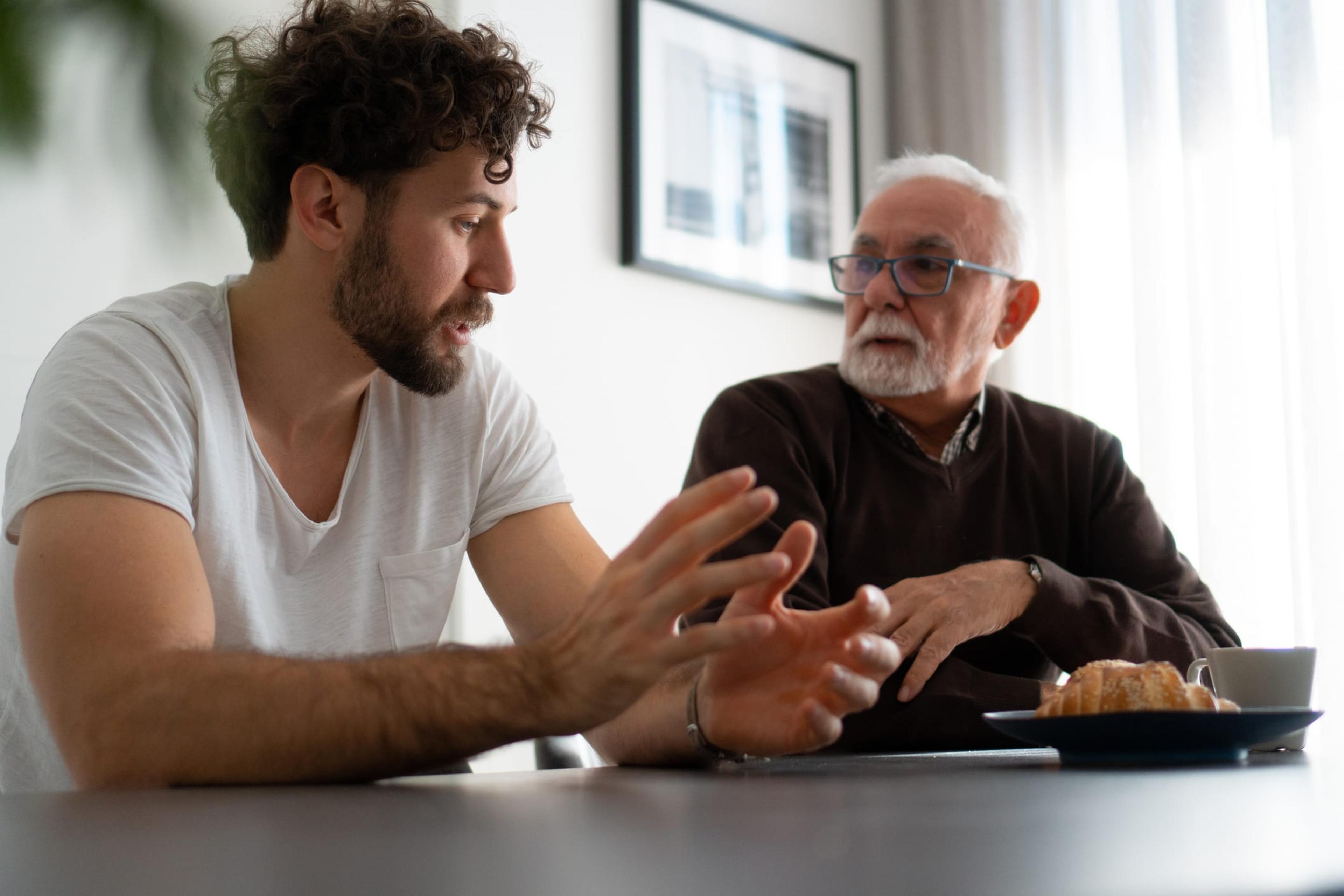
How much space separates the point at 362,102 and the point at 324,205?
0.14 metres

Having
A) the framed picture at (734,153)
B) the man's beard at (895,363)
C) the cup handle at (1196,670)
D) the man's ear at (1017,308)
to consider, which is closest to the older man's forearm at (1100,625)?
the cup handle at (1196,670)

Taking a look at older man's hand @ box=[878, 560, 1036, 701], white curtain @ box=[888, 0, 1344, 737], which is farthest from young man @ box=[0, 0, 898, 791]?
white curtain @ box=[888, 0, 1344, 737]

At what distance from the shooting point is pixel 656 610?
82 cm

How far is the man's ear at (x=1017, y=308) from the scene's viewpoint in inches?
85.9

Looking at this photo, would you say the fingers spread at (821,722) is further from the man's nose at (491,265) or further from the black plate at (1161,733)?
the man's nose at (491,265)

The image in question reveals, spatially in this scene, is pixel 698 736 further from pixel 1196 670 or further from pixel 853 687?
pixel 1196 670

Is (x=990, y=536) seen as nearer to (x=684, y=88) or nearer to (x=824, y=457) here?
(x=824, y=457)

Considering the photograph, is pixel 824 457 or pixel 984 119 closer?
pixel 824 457

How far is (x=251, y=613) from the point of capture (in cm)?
134

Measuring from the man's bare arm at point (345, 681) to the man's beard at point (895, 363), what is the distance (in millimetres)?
1108

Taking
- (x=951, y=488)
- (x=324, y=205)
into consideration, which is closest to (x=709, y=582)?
(x=324, y=205)

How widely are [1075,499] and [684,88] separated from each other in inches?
63.5

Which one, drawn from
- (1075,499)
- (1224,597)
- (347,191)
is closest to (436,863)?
(347,191)

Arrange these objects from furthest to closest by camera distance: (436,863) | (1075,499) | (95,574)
Answer: (1075,499) < (95,574) < (436,863)
